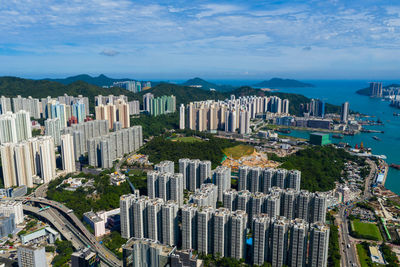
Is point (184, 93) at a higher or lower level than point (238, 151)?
higher

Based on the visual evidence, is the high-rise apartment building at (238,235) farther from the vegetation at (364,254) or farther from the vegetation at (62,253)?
the vegetation at (62,253)

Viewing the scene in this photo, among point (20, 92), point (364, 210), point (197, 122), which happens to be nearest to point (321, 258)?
point (364, 210)

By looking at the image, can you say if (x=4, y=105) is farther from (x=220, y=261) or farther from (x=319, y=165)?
(x=220, y=261)

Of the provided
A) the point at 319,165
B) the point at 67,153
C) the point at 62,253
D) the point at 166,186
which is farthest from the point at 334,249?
the point at 67,153

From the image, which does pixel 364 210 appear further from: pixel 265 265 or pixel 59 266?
pixel 59 266

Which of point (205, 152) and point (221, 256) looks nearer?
point (221, 256)
